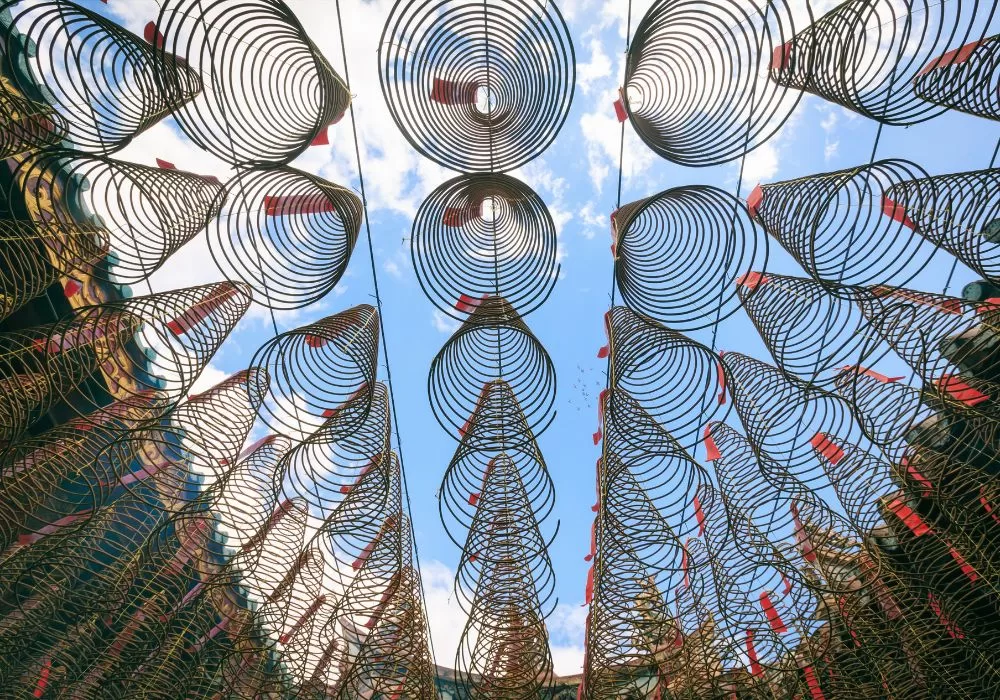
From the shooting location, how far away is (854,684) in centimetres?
877

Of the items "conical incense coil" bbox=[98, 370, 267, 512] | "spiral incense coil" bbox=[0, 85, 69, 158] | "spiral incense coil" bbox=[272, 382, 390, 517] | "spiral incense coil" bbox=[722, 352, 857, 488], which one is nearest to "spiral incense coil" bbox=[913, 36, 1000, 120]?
"spiral incense coil" bbox=[722, 352, 857, 488]

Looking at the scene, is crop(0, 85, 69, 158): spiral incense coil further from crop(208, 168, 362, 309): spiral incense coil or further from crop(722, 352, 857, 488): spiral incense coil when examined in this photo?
crop(722, 352, 857, 488): spiral incense coil

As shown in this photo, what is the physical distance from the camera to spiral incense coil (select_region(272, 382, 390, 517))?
8.66 metres

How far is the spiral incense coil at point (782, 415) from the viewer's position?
375 inches

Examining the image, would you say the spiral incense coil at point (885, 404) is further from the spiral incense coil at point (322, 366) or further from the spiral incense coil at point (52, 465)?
the spiral incense coil at point (52, 465)

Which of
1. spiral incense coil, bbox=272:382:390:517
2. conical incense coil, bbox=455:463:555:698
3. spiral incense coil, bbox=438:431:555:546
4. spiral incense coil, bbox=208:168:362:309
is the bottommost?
conical incense coil, bbox=455:463:555:698

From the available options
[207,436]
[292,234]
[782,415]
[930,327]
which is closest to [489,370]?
[292,234]

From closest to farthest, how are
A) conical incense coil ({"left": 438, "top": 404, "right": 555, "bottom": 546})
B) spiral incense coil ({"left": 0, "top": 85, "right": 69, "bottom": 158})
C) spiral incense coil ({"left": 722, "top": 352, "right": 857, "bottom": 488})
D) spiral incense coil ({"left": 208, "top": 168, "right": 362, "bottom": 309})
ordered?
spiral incense coil ({"left": 0, "top": 85, "right": 69, "bottom": 158}) < conical incense coil ({"left": 438, "top": 404, "right": 555, "bottom": 546}) < spiral incense coil ({"left": 208, "top": 168, "right": 362, "bottom": 309}) < spiral incense coil ({"left": 722, "top": 352, "right": 857, "bottom": 488})

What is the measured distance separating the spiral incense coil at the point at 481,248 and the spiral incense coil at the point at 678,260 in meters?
1.17

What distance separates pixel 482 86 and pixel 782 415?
22.6 feet

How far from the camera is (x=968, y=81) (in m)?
7.57

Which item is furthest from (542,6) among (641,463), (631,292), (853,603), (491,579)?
(853,603)

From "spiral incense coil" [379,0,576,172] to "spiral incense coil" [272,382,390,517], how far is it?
12.1ft

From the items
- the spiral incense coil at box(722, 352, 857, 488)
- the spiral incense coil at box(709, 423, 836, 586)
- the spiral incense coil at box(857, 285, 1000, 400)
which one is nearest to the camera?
the spiral incense coil at box(857, 285, 1000, 400)
